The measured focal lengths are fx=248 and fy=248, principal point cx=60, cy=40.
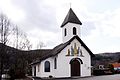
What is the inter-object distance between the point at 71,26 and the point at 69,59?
5833mm

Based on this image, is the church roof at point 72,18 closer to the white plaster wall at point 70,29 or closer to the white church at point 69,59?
the white church at point 69,59

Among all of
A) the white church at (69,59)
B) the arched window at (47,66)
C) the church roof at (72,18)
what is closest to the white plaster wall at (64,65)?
the white church at (69,59)

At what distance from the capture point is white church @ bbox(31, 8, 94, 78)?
38.7 m

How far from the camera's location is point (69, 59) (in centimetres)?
3912

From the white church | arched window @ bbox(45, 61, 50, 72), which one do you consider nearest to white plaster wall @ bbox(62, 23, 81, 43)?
the white church

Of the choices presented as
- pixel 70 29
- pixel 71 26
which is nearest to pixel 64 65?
pixel 70 29

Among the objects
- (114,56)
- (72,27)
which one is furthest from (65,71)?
(114,56)

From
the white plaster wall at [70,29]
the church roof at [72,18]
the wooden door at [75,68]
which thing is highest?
the church roof at [72,18]

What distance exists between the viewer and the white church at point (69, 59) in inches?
1523

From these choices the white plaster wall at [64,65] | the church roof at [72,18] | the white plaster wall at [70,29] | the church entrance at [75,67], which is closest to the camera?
the white plaster wall at [64,65]

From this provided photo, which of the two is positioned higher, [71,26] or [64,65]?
[71,26]

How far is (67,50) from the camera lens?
39188mm

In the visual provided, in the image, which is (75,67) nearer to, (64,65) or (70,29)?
(64,65)

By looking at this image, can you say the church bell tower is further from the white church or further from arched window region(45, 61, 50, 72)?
arched window region(45, 61, 50, 72)
